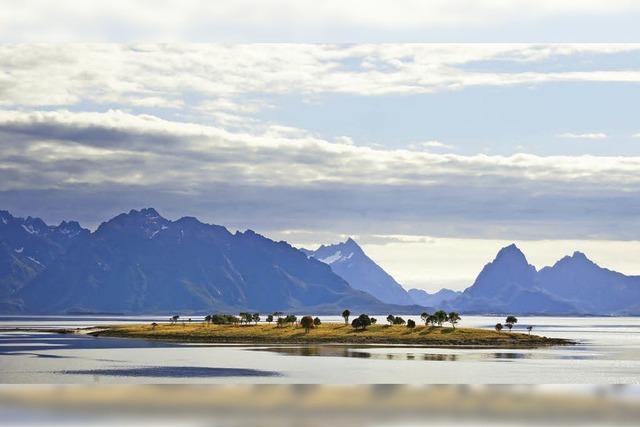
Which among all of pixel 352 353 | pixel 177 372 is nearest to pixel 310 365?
pixel 177 372

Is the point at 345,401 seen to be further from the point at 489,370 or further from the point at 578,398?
the point at 489,370

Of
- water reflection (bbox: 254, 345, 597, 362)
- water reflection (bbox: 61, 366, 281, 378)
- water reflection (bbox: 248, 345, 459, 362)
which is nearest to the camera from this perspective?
water reflection (bbox: 61, 366, 281, 378)

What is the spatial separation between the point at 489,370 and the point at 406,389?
35212 mm

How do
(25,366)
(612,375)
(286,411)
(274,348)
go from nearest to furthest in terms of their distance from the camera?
1. (286,411)
2. (612,375)
3. (25,366)
4. (274,348)

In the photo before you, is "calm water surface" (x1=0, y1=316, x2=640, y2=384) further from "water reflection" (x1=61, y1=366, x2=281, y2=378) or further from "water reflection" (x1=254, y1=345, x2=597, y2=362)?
"water reflection" (x1=61, y1=366, x2=281, y2=378)

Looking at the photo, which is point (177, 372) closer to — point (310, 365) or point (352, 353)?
point (310, 365)

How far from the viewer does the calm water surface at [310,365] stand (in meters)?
104

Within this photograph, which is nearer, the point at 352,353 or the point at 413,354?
the point at 413,354

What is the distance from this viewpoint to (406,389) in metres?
86.4

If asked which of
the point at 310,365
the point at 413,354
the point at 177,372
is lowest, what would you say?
the point at 177,372

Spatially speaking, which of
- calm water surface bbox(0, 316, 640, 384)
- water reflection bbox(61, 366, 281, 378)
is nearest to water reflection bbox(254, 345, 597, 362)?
calm water surface bbox(0, 316, 640, 384)

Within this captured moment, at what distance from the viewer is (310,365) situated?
126 meters

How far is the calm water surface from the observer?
104m

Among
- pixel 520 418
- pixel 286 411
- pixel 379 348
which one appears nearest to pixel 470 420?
pixel 520 418
